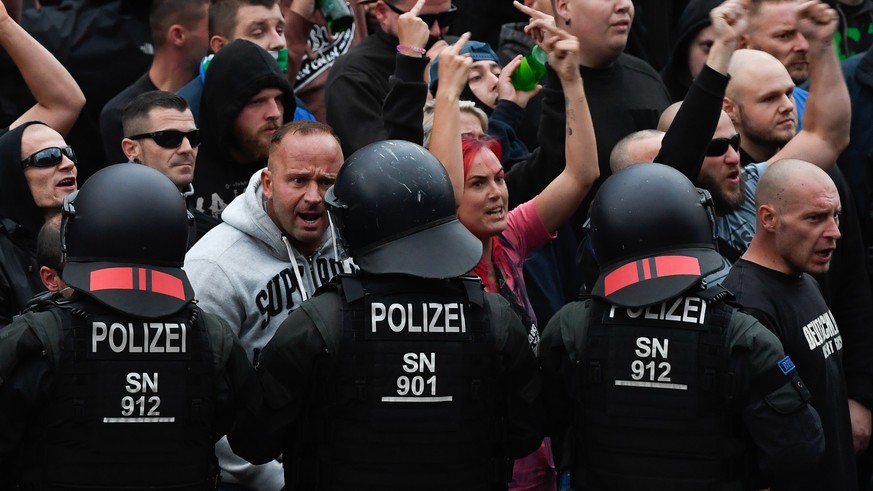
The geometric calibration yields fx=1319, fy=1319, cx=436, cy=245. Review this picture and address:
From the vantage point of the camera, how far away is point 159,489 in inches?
162

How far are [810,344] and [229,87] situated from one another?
9.69 feet

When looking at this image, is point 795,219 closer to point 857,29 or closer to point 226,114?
point 226,114

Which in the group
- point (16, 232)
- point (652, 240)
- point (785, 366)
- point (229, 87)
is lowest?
point (785, 366)

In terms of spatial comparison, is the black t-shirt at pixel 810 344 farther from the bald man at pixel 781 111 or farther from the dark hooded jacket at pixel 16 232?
the dark hooded jacket at pixel 16 232

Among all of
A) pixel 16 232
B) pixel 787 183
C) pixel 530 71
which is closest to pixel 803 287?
pixel 787 183

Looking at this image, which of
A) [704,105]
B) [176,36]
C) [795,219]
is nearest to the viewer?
[704,105]

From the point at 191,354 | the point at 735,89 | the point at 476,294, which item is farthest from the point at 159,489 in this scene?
the point at 735,89

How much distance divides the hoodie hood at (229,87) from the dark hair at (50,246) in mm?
1230

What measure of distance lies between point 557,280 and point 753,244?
114cm

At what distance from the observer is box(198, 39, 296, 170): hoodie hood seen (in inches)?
249

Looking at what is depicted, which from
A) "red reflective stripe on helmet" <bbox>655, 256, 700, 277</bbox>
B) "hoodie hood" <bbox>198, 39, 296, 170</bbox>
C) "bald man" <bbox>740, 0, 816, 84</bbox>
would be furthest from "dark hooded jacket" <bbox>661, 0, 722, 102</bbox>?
"red reflective stripe on helmet" <bbox>655, 256, 700, 277</bbox>

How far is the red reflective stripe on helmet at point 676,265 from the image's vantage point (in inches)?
173

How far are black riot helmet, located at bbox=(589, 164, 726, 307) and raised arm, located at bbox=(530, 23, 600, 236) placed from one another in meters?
1.12

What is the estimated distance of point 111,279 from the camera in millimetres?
4137
